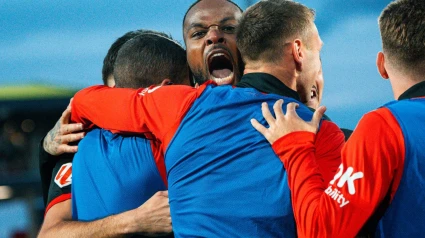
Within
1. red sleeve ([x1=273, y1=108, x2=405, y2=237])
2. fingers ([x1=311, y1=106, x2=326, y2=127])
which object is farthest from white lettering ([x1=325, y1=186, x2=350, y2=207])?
fingers ([x1=311, y1=106, x2=326, y2=127])

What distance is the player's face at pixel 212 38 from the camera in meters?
4.16

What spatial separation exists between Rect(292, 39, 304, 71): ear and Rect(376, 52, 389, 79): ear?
395 millimetres

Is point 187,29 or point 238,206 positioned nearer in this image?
point 238,206

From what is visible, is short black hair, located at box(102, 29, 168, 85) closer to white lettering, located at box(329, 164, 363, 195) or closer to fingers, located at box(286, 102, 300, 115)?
fingers, located at box(286, 102, 300, 115)

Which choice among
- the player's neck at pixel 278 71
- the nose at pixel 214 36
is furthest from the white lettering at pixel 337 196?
the nose at pixel 214 36

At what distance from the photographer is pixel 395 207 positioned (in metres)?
2.54

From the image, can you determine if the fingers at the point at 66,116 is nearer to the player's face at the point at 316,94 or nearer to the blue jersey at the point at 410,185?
the player's face at the point at 316,94

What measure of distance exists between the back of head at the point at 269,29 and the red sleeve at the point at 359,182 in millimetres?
699

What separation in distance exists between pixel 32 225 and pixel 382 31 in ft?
85.9

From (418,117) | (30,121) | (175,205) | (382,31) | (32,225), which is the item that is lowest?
(32,225)

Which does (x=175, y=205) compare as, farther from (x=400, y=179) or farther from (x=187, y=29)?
(x=187, y=29)

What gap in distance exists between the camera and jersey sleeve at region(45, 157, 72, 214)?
11.6 ft

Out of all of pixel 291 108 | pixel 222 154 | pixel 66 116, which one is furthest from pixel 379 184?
pixel 66 116

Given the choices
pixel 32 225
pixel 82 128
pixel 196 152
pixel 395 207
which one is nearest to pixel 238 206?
pixel 196 152
